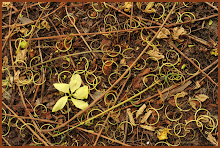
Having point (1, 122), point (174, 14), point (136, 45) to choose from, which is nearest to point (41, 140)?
point (1, 122)

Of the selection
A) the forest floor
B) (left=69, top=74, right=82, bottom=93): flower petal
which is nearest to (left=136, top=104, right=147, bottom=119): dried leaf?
the forest floor

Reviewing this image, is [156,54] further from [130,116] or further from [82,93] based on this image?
[82,93]

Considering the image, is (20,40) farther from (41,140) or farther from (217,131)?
(217,131)

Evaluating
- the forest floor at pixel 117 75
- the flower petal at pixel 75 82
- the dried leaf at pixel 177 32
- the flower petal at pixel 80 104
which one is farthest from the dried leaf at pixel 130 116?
the dried leaf at pixel 177 32

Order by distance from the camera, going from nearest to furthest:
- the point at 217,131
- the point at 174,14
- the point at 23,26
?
1. the point at 217,131
2. the point at 174,14
3. the point at 23,26

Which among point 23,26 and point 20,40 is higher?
point 23,26

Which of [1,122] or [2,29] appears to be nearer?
[1,122]

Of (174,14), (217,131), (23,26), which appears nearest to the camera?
(217,131)

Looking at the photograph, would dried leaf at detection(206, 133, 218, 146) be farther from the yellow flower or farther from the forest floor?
the yellow flower
